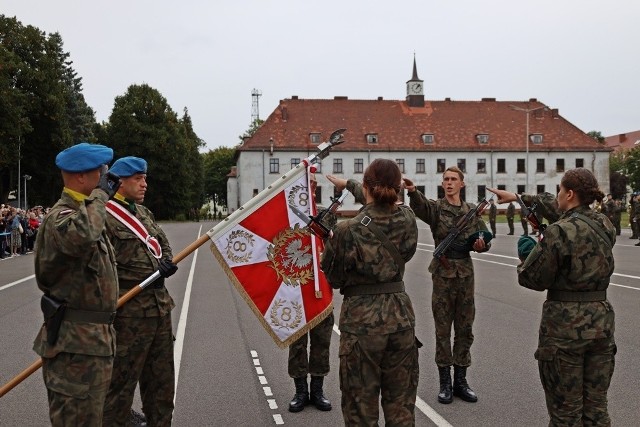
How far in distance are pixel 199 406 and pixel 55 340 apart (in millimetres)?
2635

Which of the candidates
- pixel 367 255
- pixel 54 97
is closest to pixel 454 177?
pixel 367 255

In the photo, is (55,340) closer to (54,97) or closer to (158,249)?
(158,249)

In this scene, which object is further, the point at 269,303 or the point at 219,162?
the point at 219,162

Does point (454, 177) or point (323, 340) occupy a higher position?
point (454, 177)

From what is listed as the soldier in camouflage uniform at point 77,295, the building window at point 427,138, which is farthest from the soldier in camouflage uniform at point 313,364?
the building window at point 427,138

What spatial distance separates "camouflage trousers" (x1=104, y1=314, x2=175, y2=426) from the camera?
14.5 feet

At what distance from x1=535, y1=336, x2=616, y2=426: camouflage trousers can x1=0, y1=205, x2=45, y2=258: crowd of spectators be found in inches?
903

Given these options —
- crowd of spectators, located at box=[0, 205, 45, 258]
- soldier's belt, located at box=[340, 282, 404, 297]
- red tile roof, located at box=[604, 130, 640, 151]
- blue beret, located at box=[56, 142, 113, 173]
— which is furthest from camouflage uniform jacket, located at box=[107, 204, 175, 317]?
red tile roof, located at box=[604, 130, 640, 151]

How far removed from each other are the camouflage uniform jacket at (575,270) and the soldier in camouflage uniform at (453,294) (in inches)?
70.1

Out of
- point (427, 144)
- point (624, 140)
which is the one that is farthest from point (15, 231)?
point (624, 140)

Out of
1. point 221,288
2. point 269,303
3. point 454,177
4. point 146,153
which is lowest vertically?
point 221,288

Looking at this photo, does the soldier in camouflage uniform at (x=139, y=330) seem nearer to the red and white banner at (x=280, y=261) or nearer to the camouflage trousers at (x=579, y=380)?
the red and white banner at (x=280, y=261)

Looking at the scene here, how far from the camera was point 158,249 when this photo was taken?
4812 millimetres

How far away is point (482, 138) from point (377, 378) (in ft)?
241
